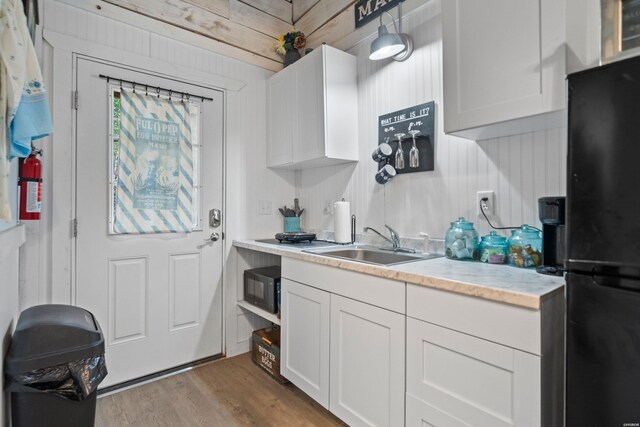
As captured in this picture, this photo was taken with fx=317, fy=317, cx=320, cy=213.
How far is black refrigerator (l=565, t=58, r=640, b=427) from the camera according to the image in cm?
80

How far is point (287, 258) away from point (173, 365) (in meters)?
1.21

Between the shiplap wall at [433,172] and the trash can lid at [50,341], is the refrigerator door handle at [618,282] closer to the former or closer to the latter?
the shiplap wall at [433,172]

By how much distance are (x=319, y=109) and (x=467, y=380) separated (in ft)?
6.01

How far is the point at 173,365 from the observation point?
2.29m

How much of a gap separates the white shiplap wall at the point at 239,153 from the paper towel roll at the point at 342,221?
28.7 inches

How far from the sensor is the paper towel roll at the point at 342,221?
7.61ft

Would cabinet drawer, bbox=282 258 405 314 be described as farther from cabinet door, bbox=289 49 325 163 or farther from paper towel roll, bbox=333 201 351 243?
cabinet door, bbox=289 49 325 163

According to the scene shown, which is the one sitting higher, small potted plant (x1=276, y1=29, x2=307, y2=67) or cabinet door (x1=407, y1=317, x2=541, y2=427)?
small potted plant (x1=276, y1=29, x2=307, y2=67)

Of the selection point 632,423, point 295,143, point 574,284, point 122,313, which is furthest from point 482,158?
point 122,313

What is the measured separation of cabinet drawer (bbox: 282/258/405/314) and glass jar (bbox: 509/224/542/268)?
554mm

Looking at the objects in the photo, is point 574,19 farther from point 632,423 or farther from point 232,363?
point 232,363

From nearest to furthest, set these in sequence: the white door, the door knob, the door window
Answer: the white door → the door window → the door knob

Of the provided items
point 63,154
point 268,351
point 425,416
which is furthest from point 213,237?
point 425,416

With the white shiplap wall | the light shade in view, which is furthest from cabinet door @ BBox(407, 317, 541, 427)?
the white shiplap wall
